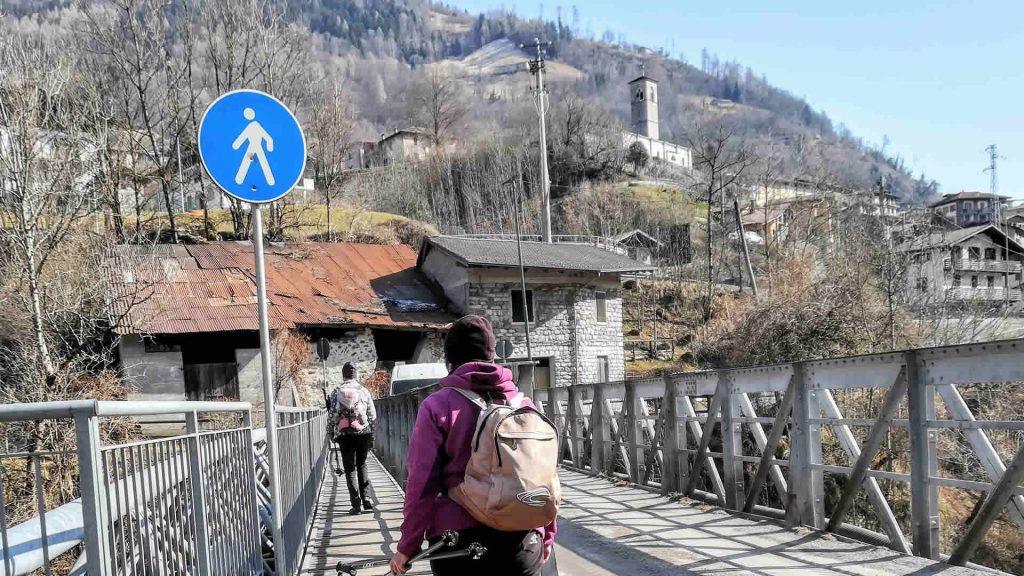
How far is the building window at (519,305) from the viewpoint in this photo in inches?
1356

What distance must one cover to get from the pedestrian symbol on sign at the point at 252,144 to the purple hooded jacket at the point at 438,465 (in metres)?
2.29

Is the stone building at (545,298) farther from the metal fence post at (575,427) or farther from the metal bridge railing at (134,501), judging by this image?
the metal bridge railing at (134,501)

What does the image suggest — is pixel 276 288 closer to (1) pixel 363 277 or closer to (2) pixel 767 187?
(1) pixel 363 277

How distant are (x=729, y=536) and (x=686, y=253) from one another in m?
58.3

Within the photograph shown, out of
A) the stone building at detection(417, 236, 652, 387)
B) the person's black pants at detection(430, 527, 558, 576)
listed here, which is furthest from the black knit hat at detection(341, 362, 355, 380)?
the stone building at detection(417, 236, 652, 387)

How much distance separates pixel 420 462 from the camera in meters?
2.95

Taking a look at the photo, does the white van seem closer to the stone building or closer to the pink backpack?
the stone building

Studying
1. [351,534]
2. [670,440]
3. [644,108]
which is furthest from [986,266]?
[644,108]

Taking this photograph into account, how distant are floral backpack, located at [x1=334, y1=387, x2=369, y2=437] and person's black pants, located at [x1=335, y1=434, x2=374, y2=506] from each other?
9 centimetres

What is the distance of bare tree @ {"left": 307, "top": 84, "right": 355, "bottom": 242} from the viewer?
49.2 meters

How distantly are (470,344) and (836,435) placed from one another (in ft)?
17.6

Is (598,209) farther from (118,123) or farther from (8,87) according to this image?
(8,87)

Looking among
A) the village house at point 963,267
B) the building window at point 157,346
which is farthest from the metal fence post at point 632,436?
the building window at point 157,346

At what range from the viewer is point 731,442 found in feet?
25.1
